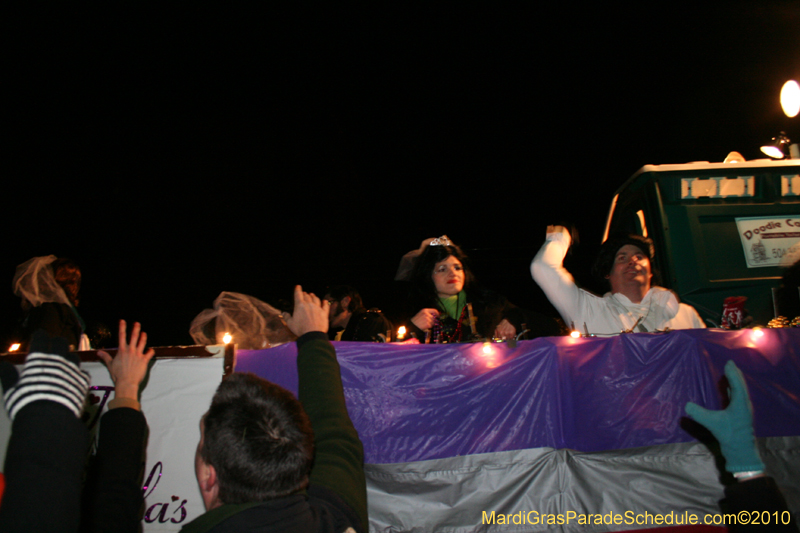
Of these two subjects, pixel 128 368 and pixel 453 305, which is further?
pixel 453 305

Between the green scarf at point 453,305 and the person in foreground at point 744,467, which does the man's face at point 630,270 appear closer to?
the green scarf at point 453,305

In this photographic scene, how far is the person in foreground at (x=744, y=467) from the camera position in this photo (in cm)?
113

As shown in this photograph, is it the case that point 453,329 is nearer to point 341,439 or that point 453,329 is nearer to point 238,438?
point 341,439

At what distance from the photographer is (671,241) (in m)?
3.67

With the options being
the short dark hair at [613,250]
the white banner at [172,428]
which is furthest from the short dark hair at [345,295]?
the white banner at [172,428]

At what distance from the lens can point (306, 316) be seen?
1858 mm

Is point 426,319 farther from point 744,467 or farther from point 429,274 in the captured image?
point 744,467

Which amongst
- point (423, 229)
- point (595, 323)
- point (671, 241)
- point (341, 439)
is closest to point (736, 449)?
point (341, 439)

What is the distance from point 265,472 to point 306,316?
787 mm

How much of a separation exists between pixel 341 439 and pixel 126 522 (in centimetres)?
62

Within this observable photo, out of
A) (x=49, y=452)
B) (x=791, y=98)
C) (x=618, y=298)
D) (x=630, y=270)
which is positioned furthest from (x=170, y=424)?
(x=791, y=98)

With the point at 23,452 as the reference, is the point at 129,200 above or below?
above

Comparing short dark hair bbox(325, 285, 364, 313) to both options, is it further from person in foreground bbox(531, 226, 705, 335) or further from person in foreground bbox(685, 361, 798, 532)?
person in foreground bbox(685, 361, 798, 532)

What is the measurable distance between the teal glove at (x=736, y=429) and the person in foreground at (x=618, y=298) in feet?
5.66
